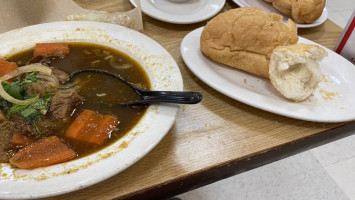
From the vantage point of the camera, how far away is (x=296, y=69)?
1537mm

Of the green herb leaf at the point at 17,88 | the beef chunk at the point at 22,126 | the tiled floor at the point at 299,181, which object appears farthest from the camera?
the tiled floor at the point at 299,181

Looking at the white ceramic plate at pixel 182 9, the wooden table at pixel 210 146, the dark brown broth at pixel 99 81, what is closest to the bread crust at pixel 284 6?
the white ceramic plate at pixel 182 9

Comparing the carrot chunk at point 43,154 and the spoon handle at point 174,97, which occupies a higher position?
the spoon handle at point 174,97

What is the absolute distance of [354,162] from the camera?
2.96m

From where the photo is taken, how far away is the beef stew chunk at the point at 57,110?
1.20m

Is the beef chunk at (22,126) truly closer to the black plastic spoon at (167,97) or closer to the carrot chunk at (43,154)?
the carrot chunk at (43,154)

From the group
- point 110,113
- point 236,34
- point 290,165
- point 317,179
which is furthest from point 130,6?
point 317,179

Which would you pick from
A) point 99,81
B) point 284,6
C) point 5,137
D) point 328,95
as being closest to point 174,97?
point 99,81

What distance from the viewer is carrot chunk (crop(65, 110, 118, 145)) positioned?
126cm

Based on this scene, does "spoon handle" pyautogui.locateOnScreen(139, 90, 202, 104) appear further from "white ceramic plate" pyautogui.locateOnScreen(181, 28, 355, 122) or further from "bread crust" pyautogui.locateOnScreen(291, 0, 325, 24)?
"bread crust" pyautogui.locateOnScreen(291, 0, 325, 24)

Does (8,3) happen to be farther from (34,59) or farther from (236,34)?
(236,34)

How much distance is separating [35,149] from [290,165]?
8.16 ft

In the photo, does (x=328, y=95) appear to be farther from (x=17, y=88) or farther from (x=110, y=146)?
(x=17, y=88)

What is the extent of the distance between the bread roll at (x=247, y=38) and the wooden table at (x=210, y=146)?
23 cm
